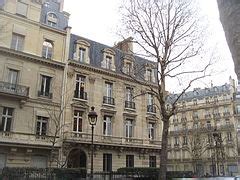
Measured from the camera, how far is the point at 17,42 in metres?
25.1

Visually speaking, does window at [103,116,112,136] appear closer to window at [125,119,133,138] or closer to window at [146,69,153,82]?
window at [125,119,133,138]

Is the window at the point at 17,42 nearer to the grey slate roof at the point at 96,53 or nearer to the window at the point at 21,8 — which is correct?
the window at the point at 21,8

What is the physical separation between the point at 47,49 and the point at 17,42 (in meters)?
2.84

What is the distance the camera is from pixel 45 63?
2616 cm

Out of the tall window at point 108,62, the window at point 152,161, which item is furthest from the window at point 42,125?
the window at point 152,161

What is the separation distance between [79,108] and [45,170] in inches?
433

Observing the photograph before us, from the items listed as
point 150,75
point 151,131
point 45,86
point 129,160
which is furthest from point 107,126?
point 150,75

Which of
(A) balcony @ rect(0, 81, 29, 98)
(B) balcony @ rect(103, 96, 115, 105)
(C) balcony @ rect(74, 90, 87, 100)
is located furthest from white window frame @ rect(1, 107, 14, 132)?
(B) balcony @ rect(103, 96, 115, 105)

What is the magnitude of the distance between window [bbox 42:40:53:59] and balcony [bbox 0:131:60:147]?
7321 mm

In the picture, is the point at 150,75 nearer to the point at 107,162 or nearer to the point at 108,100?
the point at 108,100

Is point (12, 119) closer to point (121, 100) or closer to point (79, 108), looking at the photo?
point (79, 108)

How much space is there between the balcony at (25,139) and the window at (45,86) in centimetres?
386

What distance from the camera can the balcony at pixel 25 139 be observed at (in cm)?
2205

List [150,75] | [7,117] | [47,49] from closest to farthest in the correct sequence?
1. [7,117]
2. [47,49]
3. [150,75]
